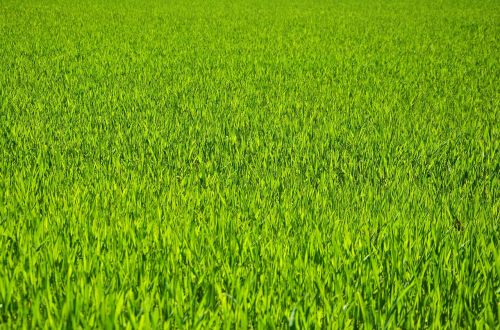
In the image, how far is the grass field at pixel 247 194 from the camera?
1757 millimetres

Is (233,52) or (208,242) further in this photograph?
(233,52)

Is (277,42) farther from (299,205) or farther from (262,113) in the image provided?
(299,205)

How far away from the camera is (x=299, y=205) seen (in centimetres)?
271

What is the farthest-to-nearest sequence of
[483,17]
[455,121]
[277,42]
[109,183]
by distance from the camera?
[483,17], [277,42], [455,121], [109,183]

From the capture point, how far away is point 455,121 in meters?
4.58

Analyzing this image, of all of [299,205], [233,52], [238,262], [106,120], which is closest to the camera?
[238,262]

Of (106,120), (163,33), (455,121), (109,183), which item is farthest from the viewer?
(163,33)

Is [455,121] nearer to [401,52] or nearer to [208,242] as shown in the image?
[208,242]

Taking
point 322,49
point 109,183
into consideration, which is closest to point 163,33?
point 322,49

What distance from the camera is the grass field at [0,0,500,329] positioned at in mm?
1757

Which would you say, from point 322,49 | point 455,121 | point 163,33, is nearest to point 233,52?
point 322,49

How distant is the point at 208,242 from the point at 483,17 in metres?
15.4

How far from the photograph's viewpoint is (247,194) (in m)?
2.88

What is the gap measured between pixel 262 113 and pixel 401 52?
5247 millimetres
